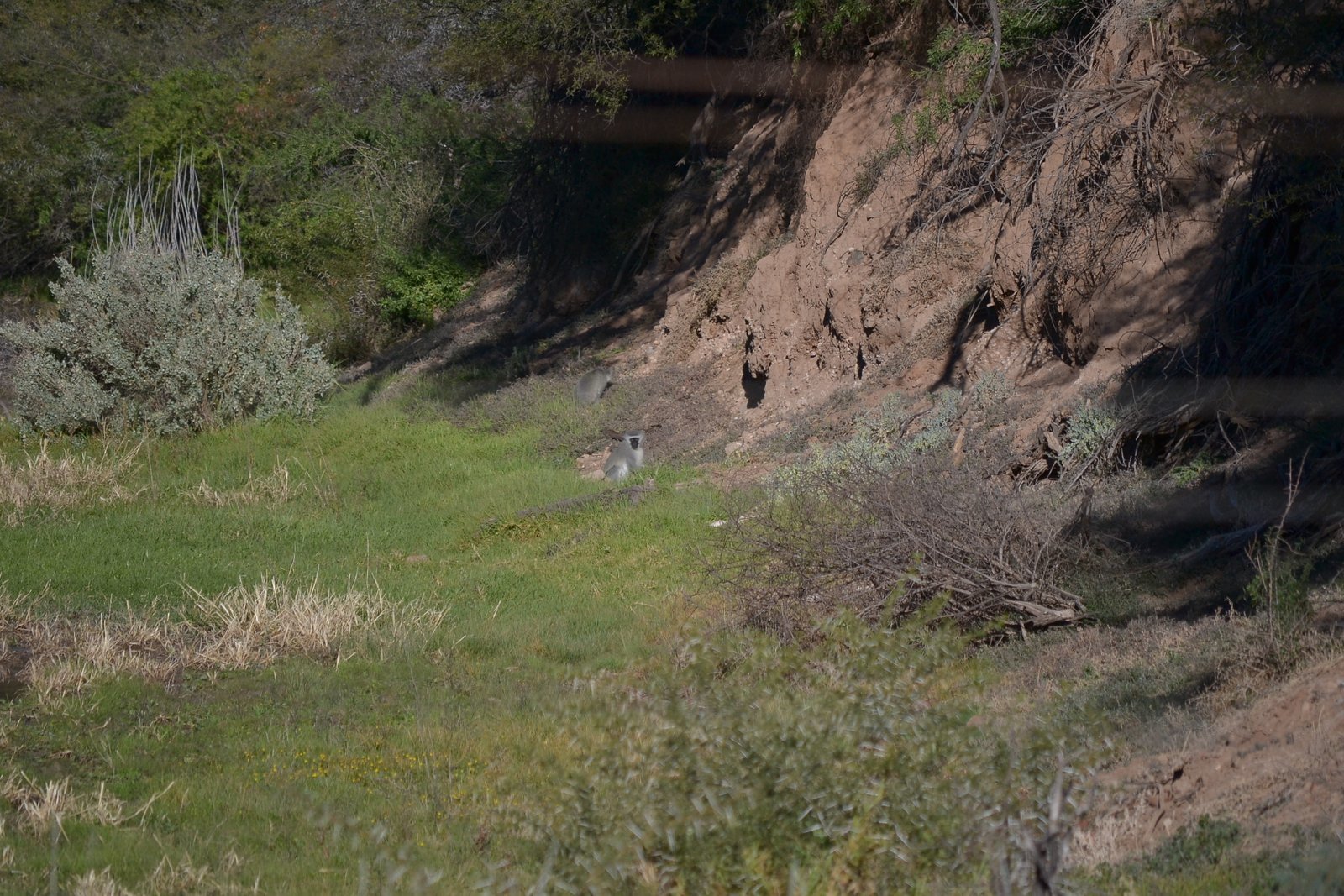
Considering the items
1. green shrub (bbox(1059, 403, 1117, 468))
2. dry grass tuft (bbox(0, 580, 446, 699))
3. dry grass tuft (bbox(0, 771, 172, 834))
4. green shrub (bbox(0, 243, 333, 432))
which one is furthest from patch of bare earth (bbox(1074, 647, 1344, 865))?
green shrub (bbox(0, 243, 333, 432))

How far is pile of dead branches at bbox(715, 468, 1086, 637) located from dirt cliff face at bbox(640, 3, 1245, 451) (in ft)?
8.90

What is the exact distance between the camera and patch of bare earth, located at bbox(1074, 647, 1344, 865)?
4.68 meters

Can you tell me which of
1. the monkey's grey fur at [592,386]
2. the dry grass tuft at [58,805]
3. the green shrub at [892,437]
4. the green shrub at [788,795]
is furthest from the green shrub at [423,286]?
the green shrub at [788,795]

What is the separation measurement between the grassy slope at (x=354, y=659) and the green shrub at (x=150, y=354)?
123 cm

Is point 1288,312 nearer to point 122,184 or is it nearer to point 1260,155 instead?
point 1260,155

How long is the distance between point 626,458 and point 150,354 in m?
7.98

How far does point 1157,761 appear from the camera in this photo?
18.0ft

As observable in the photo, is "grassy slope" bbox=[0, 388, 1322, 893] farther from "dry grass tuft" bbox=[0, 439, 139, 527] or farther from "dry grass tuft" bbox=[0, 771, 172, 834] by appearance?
"dry grass tuft" bbox=[0, 439, 139, 527]

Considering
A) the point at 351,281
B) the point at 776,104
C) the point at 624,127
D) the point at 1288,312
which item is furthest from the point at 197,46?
the point at 1288,312

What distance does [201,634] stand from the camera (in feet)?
30.7

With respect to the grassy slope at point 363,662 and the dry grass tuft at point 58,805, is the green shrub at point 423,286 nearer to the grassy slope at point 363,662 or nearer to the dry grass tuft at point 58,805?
the grassy slope at point 363,662

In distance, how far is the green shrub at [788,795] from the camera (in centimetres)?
378

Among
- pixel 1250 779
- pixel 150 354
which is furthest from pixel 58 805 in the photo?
pixel 150 354

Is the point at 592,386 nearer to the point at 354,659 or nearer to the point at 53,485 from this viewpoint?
the point at 53,485
